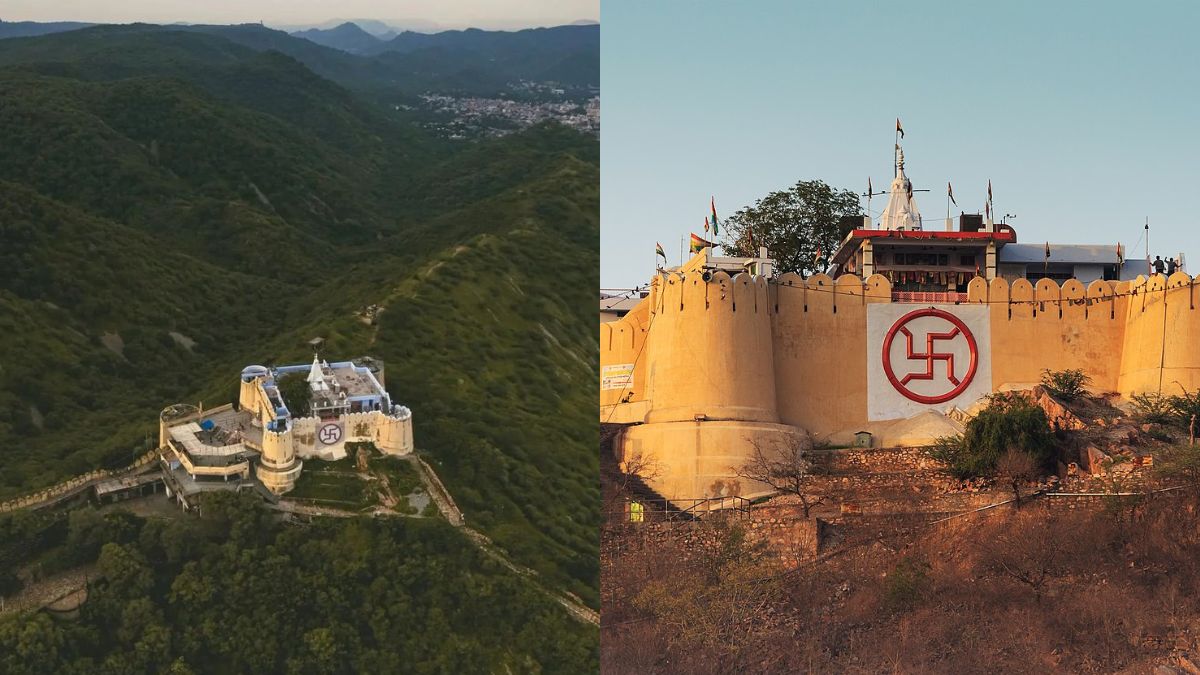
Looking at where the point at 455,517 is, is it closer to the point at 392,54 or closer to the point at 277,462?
the point at 277,462

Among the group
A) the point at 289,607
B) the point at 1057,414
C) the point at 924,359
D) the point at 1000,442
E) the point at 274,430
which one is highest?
the point at 924,359

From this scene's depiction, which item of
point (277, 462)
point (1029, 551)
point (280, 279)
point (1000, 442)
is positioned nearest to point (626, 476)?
point (1000, 442)

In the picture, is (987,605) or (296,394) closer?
(987,605)

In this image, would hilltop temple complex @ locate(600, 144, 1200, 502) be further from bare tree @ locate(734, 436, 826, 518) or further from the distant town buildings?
the distant town buildings

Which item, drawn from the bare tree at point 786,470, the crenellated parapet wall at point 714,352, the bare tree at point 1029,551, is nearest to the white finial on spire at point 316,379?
the crenellated parapet wall at point 714,352

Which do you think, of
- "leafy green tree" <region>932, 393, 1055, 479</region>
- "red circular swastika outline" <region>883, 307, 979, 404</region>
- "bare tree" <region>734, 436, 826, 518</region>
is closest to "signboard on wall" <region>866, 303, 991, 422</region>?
"red circular swastika outline" <region>883, 307, 979, 404</region>

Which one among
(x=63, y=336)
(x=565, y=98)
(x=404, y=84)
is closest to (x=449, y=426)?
(x=63, y=336)

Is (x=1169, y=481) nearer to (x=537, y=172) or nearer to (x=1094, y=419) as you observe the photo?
(x=1094, y=419)
